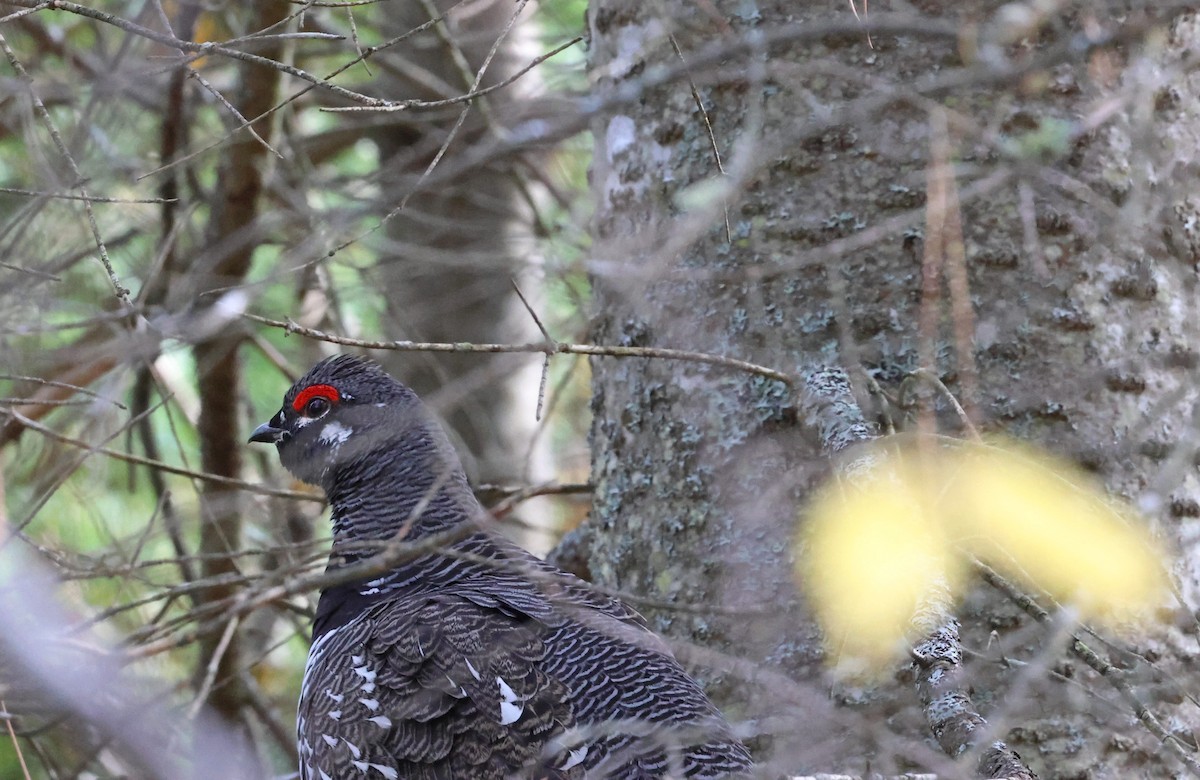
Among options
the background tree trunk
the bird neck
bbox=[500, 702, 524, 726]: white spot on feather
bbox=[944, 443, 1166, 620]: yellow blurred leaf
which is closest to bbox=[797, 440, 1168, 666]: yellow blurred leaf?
bbox=[944, 443, 1166, 620]: yellow blurred leaf

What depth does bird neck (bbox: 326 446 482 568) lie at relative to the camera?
457cm

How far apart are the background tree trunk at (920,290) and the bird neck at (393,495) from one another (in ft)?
2.63

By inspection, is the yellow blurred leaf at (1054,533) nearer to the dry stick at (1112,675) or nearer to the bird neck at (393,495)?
the dry stick at (1112,675)

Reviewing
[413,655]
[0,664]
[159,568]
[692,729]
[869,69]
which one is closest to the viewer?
[0,664]

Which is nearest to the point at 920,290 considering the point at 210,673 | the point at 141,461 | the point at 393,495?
the point at 393,495

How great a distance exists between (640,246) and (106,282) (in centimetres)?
343

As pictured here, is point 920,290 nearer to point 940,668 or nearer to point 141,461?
point 940,668

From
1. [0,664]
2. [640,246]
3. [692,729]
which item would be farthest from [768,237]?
[0,664]

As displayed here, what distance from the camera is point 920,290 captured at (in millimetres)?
3912

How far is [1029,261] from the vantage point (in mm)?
3891

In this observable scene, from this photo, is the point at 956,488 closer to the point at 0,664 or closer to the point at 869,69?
the point at 869,69

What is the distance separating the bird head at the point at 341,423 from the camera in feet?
15.9

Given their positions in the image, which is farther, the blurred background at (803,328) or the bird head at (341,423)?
the bird head at (341,423)

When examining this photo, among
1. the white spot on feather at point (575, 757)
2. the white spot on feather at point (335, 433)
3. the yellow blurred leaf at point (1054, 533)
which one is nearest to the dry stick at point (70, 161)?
the white spot on feather at point (575, 757)
